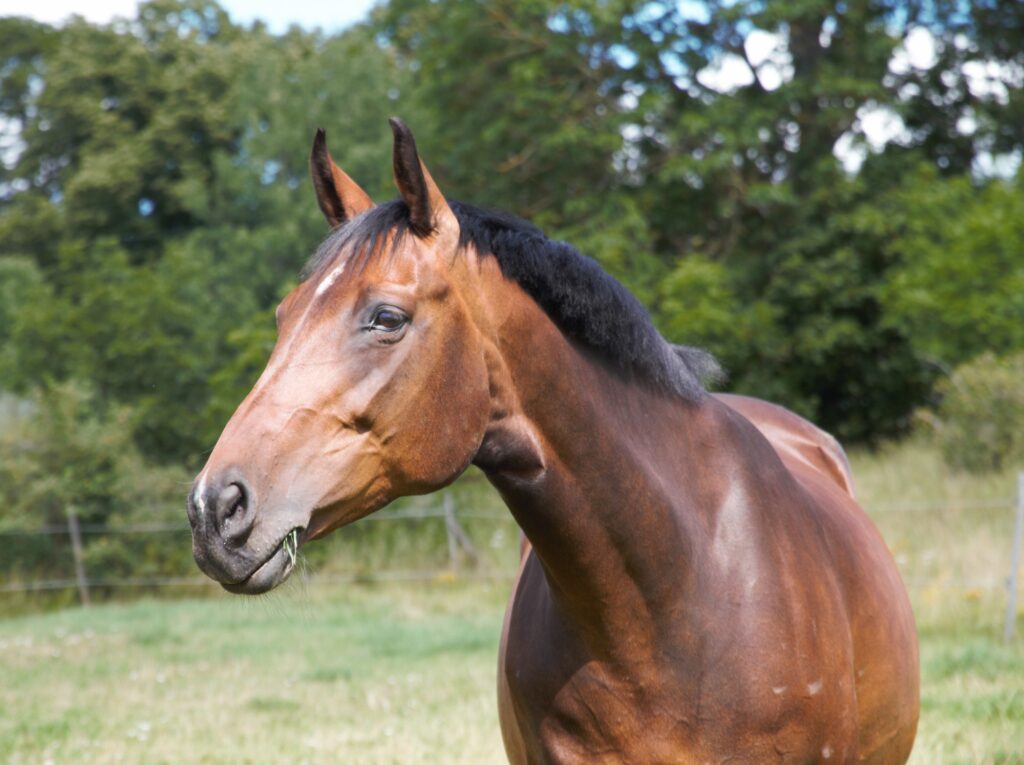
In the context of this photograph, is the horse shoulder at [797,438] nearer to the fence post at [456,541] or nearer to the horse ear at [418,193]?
the horse ear at [418,193]

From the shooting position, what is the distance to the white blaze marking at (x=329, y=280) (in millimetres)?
2172

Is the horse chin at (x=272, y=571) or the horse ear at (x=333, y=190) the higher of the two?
the horse ear at (x=333, y=190)

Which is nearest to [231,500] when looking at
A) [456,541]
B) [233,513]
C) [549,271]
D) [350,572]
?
[233,513]

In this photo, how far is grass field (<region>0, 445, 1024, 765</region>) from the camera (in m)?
5.98

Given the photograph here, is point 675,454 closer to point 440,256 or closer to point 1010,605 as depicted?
point 440,256

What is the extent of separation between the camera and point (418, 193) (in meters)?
2.20

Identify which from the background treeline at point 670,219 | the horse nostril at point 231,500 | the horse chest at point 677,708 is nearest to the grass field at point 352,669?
the horse nostril at point 231,500

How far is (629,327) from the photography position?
2479 millimetres

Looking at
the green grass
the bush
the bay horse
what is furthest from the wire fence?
the bay horse

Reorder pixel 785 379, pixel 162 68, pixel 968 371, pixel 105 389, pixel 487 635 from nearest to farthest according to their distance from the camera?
pixel 487 635
pixel 968 371
pixel 105 389
pixel 785 379
pixel 162 68

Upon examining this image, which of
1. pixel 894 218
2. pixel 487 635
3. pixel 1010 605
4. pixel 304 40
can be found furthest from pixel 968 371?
pixel 304 40

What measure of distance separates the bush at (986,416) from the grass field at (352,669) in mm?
476

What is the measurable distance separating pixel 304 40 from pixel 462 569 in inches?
955

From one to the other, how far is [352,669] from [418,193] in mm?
7069
